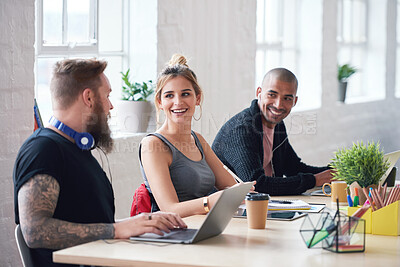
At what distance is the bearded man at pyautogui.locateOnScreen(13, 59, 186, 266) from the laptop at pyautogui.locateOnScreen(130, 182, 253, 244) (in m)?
0.04

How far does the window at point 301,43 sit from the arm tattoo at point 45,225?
15.7 ft

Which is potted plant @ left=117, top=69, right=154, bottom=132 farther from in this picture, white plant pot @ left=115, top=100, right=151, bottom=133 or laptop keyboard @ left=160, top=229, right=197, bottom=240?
laptop keyboard @ left=160, top=229, right=197, bottom=240

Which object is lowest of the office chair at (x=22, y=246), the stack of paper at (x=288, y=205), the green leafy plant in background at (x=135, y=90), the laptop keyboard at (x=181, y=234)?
the office chair at (x=22, y=246)

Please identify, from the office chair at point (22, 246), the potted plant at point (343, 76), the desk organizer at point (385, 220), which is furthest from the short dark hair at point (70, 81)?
the potted plant at point (343, 76)

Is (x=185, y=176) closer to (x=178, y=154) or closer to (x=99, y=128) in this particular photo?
(x=178, y=154)

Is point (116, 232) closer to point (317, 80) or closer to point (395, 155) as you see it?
point (395, 155)

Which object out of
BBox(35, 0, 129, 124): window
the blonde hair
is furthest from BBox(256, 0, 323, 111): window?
the blonde hair

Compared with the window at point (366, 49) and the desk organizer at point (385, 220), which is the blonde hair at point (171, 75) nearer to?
the desk organizer at point (385, 220)

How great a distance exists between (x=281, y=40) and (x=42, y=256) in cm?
502

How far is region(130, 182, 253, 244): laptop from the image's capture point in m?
1.97

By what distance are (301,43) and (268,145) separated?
367 centimetres

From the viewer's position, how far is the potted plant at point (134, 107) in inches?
163

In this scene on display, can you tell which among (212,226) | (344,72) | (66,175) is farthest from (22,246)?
(344,72)

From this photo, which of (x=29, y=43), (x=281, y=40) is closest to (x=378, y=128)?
(x=281, y=40)
